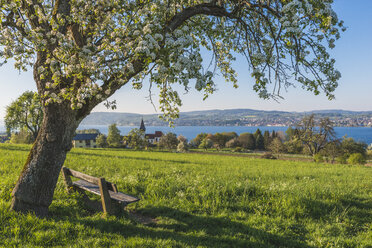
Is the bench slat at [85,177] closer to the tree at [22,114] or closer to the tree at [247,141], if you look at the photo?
the tree at [22,114]

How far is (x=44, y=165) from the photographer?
5.20 meters

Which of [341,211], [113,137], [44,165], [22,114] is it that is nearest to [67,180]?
[44,165]

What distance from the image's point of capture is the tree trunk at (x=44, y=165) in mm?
5176

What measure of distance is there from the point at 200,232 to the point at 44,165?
4032mm

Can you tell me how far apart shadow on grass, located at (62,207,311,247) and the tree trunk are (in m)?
1.05

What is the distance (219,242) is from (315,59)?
15.8 ft

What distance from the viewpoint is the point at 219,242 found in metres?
4.55

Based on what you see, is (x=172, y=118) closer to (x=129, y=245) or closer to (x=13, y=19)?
(x=129, y=245)

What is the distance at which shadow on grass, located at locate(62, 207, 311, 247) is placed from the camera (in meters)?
4.54

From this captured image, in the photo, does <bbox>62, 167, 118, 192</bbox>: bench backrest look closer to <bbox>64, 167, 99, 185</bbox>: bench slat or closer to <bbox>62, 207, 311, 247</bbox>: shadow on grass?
<bbox>64, 167, 99, 185</bbox>: bench slat

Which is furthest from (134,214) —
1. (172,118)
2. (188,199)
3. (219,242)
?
(172,118)

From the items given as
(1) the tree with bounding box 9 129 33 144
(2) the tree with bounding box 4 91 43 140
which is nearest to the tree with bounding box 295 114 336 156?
(2) the tree with bounding box 4 91 43 140

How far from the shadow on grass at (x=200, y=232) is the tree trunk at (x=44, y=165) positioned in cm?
105

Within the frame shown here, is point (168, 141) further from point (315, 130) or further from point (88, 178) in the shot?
point (88, 178)
